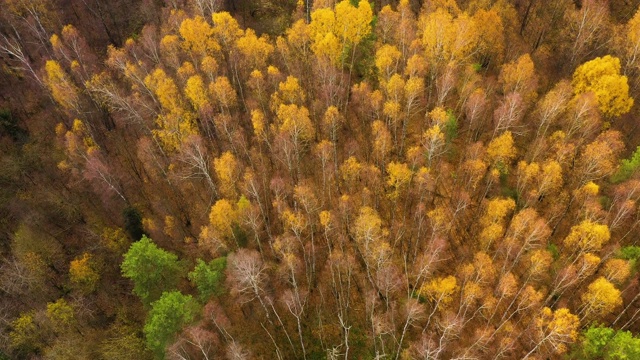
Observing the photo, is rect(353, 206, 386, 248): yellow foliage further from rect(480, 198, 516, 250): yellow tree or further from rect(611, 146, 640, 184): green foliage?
rect(611, 146, 640, 184): green foliage

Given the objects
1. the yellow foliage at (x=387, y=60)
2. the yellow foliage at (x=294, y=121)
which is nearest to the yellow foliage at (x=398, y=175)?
the yellow foliage at (x=294, y=121)

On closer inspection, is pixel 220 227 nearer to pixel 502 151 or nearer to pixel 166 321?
pixel 166 321

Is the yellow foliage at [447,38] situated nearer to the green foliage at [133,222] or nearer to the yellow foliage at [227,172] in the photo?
the yellow foliage at [227,172]

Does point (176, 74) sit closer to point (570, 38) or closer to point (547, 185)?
point (547, 185)

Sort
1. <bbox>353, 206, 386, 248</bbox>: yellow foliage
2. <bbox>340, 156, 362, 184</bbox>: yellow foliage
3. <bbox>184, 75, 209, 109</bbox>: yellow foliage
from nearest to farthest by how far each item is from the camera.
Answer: <bbox>353, 206, 386, 248</bbox>: yellow foliage
<bbox>340, 156, 362, 184</bbox>: yellow foliage
<bbox>184, 75, 209, 109</bbox>: yellow foliage

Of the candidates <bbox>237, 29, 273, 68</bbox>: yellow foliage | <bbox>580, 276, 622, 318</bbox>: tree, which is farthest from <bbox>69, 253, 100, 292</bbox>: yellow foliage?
<bbox>580, 276, 622, 318</bbox>: tree

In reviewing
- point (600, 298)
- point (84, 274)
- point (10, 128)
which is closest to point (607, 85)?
point (600, 298)
